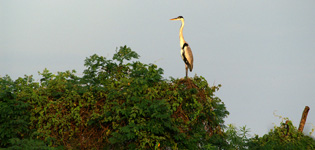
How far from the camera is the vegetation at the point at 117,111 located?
1007cm

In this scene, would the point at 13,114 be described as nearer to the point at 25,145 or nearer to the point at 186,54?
the point at 25,145

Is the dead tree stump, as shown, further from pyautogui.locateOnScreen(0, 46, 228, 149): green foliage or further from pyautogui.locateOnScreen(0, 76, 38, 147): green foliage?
pyautogui.locateOnScreen(0, 76, 38, 147): green foliage

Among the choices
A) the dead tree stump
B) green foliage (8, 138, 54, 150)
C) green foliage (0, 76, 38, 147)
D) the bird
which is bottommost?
green foliage (8, 138, 54, 150)

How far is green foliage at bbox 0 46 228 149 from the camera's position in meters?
10.0

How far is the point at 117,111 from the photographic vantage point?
10094 millimetres

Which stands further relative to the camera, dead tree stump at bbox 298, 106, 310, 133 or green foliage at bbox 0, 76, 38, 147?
dead tree stump at bbox 298, 106, 310, 133

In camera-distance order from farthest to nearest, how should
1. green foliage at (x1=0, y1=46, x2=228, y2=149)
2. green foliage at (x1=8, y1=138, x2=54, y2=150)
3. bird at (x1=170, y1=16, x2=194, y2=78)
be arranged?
bird at (x1=170, y1=16, x2=194, y2=78)
green foliage at (x1=0, y1=46, x2=228, y2=149)
green foliage at (x1=8, y1=138, x2=54, y2=150)

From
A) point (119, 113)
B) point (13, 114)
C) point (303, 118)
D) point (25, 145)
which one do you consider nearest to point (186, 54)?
point (119, 113)

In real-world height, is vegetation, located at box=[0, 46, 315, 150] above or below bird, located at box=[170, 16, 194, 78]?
below

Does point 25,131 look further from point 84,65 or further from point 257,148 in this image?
point 257,148

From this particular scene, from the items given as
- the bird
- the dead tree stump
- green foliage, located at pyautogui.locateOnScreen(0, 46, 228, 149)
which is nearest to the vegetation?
green foliage, located at pyautogui.locateOnScreen(0, 46, 228, 149)

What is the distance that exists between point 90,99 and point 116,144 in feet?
4.59

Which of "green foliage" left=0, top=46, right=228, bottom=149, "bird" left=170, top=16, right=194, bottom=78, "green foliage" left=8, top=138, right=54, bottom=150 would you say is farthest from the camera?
"bird" left=170, top=16, right=194, bottom=78

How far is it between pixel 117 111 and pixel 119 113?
209 mm
